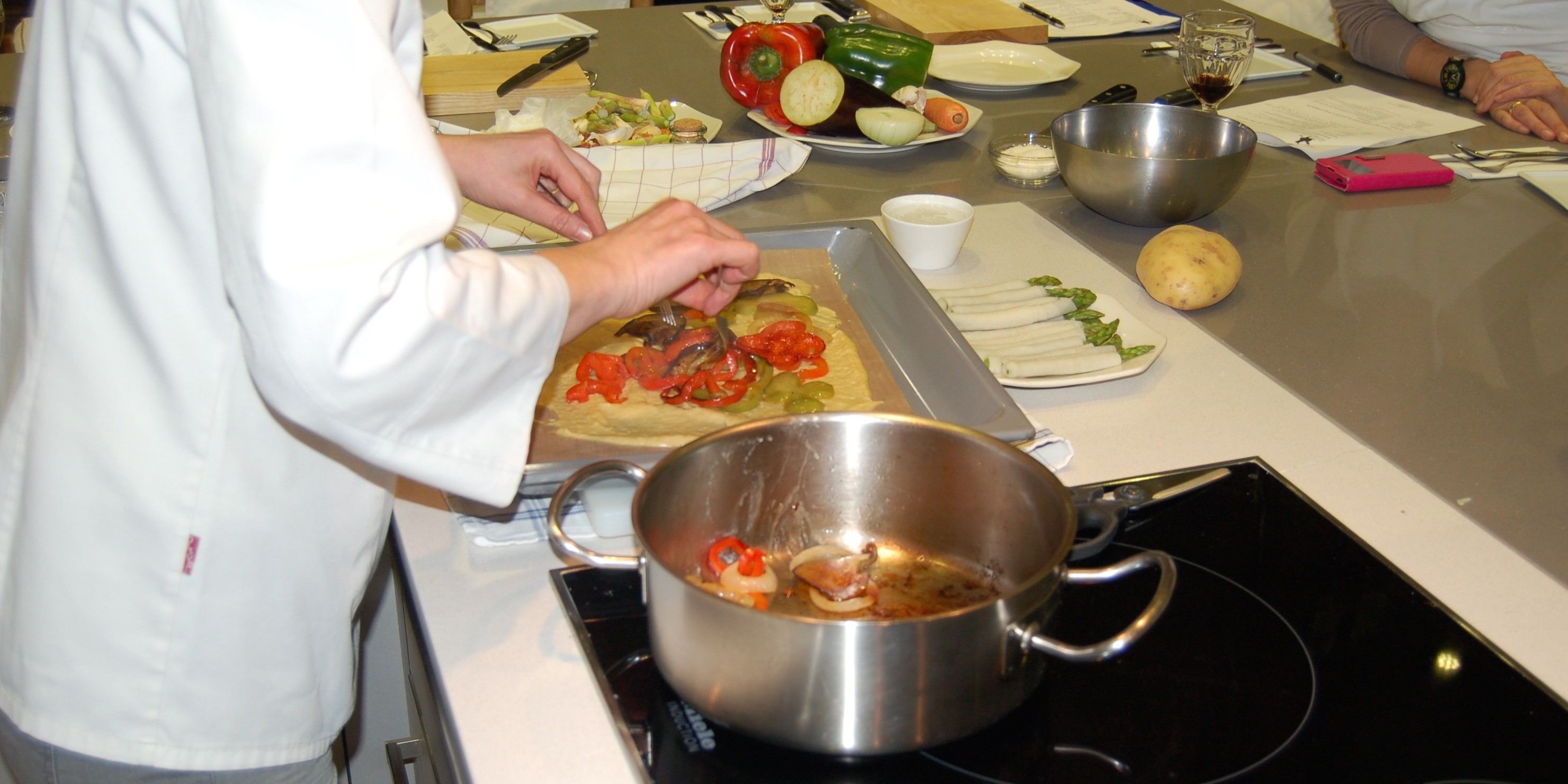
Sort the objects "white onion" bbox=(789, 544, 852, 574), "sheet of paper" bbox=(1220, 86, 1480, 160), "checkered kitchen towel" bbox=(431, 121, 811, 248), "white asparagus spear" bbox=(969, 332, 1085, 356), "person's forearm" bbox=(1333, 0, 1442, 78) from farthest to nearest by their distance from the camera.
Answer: "person's forearm" bbox=(1333, 0, 1442, 78) < "sheet of paper" bbox=(1220, 86, 1480, 160) < "checkered kitchen towel" bbox=(431, 121, 811, 248) < "white asparagus spear" bbox=(969, 332, 1085, 356) < "white onion" bbox=(789, 544, 852, 574)

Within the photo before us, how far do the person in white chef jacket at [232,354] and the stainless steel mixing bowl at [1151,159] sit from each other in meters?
0.82

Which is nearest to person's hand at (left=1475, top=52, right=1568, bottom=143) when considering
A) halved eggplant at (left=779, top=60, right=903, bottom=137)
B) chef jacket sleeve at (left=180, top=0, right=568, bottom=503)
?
halved eggplant at (left=779, top=60, right=903, bottom=137)

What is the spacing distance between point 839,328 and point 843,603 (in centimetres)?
52

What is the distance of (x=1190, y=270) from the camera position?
4.80 ft

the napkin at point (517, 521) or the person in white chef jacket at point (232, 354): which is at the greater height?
the person in white chef jacket at point (232, 354)

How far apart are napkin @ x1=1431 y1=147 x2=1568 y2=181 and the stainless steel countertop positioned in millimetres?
18

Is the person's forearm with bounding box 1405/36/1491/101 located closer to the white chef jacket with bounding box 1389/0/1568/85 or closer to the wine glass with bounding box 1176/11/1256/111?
the white chef jacket with bounding box 1389/0/1568/85

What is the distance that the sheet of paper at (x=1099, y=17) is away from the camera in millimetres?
2676

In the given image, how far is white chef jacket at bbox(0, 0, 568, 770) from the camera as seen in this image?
684 millimetres

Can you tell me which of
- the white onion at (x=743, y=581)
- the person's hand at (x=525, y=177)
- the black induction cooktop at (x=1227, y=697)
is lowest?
the black induction cooktop at (x=1227, y=697)

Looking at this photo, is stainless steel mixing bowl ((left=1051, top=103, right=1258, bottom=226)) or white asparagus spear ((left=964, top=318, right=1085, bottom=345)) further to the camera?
stainless steel mixing bowl ((left=1051, top=103, right=1258, bottom=226))

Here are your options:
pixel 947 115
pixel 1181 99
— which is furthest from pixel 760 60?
pixel 1181 99

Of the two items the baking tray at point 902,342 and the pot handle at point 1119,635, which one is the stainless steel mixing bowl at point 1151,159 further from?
the pot handle at point 1119,635

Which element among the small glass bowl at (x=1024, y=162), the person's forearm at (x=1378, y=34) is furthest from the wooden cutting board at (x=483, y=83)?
the person's forearm at (x=1378, y=34)
